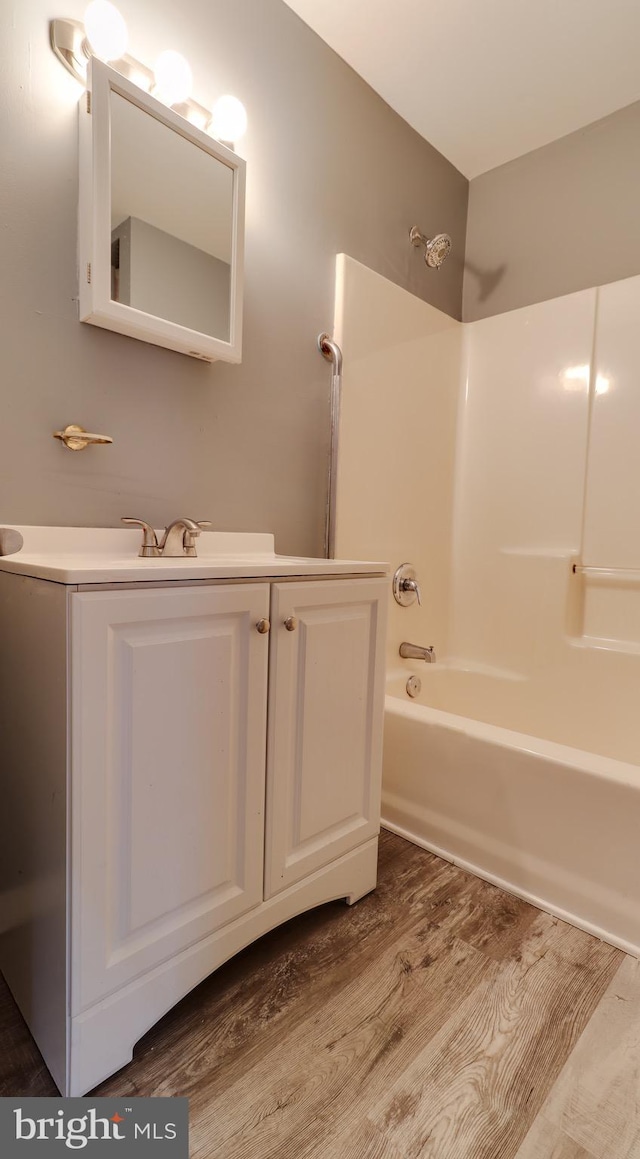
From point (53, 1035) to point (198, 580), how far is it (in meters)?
0.72

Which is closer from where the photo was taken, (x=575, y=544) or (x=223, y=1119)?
(x=223, y=1119)

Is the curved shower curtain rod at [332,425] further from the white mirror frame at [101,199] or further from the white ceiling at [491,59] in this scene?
the white ceiling at [491,59]

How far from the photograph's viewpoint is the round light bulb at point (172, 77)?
1161 millimetres

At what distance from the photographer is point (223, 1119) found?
0.80 m

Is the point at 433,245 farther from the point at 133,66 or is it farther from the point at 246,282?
the point at 133,66

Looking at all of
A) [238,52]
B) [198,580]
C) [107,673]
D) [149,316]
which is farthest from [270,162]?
[107,673]

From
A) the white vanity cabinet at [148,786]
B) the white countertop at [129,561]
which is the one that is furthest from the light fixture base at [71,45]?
the white vanity cabinet at [148,786]

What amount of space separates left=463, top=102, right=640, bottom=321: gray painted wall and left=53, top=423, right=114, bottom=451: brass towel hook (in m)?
1.71

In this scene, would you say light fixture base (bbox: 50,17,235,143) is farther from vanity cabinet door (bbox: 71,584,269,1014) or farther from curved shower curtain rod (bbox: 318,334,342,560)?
vanity cabinet door (bbox: 71,584,269,1014)

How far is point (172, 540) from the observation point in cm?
120

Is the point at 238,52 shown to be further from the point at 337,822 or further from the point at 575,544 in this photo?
the point at 337,822

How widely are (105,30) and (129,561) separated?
1033 millimetres

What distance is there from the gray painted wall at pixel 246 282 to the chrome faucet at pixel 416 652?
1.81ft

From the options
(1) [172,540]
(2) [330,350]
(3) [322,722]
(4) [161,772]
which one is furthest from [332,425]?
(4) [161,772]
